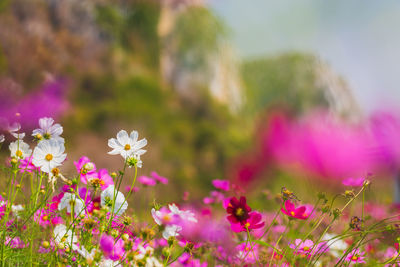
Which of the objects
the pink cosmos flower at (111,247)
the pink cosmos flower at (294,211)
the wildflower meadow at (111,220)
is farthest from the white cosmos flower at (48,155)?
the pink cosmos flower at (294,211)

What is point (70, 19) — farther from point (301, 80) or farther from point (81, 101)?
point (301, 80)

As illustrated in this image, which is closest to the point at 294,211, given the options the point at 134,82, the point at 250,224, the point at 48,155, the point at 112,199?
the point at 250,224

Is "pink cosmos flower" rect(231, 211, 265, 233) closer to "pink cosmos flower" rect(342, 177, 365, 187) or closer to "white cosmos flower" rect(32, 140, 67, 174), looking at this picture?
"pink cosmos flower" rect(342, 177, 365, 187)

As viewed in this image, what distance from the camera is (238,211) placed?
0.76 metres

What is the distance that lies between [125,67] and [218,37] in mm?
5282

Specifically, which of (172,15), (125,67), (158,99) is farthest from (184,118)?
(172,15)

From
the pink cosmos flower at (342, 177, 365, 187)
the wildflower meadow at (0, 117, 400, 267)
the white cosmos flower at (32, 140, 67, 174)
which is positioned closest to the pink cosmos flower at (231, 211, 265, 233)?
the wildflower meadow at (0, 117, 400, 267)

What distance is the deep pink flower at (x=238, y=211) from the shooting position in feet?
2.47

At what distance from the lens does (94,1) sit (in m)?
9.69

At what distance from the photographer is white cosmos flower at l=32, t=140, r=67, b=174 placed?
2.27ft

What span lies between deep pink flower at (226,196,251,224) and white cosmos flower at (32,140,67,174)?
1.11 feet

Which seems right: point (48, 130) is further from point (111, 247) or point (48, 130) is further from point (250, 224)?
point (250, 224)

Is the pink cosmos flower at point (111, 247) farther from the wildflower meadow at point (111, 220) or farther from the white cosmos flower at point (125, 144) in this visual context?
the white cosmos flower at point (125, 144)

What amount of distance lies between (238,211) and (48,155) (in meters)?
0.38
